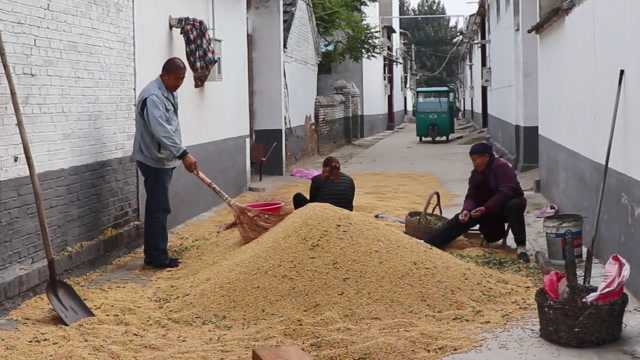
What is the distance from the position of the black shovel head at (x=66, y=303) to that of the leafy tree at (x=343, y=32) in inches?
825

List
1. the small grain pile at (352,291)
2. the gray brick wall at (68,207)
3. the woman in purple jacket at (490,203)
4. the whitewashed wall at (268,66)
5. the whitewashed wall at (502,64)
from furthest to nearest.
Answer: the whitewashed wall at (502,64) → the whitewashed wall at (268,66) → the woman in purple jacket at (490,203) → the gray brick wall at (68,207) → the small grain pile at (352,291)

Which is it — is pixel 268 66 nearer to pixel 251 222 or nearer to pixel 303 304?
pixel 251 222

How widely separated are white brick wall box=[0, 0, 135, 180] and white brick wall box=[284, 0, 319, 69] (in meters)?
10.9

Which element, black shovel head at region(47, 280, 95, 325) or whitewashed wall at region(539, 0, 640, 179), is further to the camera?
whitewashed wall at region(539, 0, 640, 179)

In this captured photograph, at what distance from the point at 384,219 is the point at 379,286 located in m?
3.83

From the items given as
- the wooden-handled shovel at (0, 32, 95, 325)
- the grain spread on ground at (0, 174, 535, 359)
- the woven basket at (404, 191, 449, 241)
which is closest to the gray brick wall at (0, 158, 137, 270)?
the wooden-handled shovel at (0, 32, 95, 325)

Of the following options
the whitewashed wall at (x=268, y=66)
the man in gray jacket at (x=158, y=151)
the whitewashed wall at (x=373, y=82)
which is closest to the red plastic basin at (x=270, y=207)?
the man in gray jacket at (x=158, y=151)

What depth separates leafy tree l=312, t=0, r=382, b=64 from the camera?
26859 mm

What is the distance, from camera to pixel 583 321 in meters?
5.15

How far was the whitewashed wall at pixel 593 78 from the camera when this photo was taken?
21.2 feet

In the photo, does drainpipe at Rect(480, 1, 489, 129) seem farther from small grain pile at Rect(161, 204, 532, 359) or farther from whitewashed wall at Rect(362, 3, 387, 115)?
small grain pile at Rect(161, 204, 532, 359)

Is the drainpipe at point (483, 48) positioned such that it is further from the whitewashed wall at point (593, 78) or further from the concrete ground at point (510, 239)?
the whitewashed wall at point (593, 78)

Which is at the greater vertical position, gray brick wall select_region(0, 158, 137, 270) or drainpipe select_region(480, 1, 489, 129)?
drainpipe select_region(480, 1, 489, 129)

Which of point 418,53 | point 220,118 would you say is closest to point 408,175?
point 220,118
